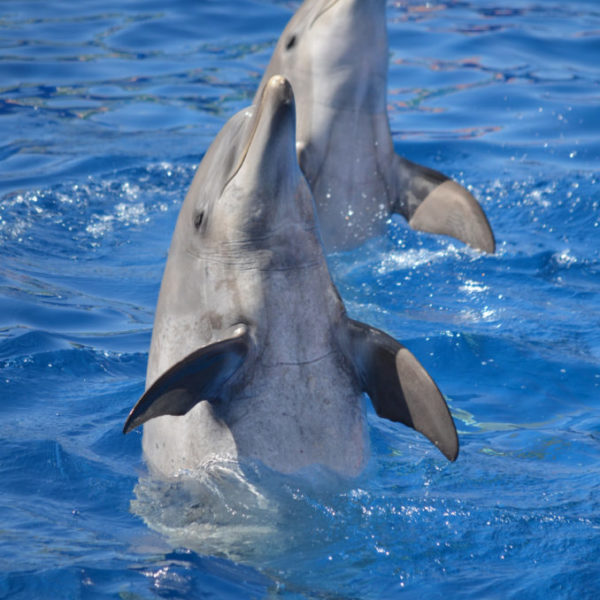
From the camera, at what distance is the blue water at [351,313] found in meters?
4.59

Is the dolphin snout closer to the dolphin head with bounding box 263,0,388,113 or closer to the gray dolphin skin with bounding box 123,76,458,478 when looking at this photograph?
the gray dolphin skin with bounding box 123,76,458,478

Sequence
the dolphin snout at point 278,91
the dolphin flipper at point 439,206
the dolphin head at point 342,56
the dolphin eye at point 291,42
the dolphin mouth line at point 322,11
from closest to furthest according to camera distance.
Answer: the dolphin snout at point 278,91, the dolphin flipper at point 439,206, the dolphin head at point 342,56, the dolphin mouth line at point 322,11, the dolphin eye at point 291,42

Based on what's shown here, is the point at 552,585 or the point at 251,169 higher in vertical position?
the point at 251,169

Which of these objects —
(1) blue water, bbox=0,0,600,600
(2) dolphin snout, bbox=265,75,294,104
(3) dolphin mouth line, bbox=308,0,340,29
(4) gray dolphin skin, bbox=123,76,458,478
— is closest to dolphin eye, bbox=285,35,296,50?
(3) dolphin mouth line, bbox=308,0,340,29

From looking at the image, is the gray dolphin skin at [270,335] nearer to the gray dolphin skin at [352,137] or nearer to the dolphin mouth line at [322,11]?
the gray dolphin skin at [352,137]

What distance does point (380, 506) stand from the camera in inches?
193

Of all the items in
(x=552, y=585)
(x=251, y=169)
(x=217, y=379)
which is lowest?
(x=552, y=585)

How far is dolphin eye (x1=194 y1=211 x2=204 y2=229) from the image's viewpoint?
4.86m

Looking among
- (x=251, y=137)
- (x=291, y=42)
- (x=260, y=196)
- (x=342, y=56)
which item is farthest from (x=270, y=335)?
(x=291, y=42)

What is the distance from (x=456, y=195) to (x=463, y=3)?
1097 centimetres

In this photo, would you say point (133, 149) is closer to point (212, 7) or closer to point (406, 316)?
point (406, 316)

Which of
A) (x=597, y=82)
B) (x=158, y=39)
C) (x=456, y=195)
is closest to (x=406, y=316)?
(x=456, y=195)

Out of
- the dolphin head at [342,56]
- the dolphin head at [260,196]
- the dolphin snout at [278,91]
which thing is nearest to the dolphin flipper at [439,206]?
the dolphin head at [342,56]

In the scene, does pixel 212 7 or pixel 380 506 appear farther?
pixel 212 7
